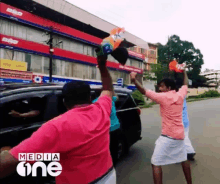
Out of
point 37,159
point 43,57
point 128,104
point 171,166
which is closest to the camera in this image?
→ point 37,159

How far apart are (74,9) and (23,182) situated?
27.1 metres

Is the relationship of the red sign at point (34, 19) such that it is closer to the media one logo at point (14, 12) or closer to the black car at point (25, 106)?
the media one logo at point (14, 12)

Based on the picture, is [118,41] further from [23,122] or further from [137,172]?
[137,172]

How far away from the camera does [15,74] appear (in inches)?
742

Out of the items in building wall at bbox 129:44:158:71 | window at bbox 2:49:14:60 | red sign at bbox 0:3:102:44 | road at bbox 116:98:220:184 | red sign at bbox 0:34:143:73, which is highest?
building wall at bbox 129:44:158:71

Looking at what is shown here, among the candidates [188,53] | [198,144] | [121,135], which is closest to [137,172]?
[121,135]

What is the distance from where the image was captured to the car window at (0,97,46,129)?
2.43 metres

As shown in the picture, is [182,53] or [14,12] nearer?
[14,12]

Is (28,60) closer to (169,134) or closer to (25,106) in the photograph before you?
(25,106)

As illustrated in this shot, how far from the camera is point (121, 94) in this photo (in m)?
4.40

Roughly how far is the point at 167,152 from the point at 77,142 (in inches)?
74.0

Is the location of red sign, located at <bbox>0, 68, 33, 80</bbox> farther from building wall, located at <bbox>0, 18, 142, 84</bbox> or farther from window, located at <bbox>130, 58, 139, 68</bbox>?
window, located at <bbox>130, 58, 139, 68</bbox>

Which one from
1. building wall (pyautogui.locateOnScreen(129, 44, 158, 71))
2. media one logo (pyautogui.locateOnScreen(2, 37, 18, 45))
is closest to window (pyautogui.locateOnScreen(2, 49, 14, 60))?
media one logo (pyautogui.locateOnScreen(2, 37, 18, 45))

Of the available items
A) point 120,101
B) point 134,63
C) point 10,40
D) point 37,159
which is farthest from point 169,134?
point 134,63
